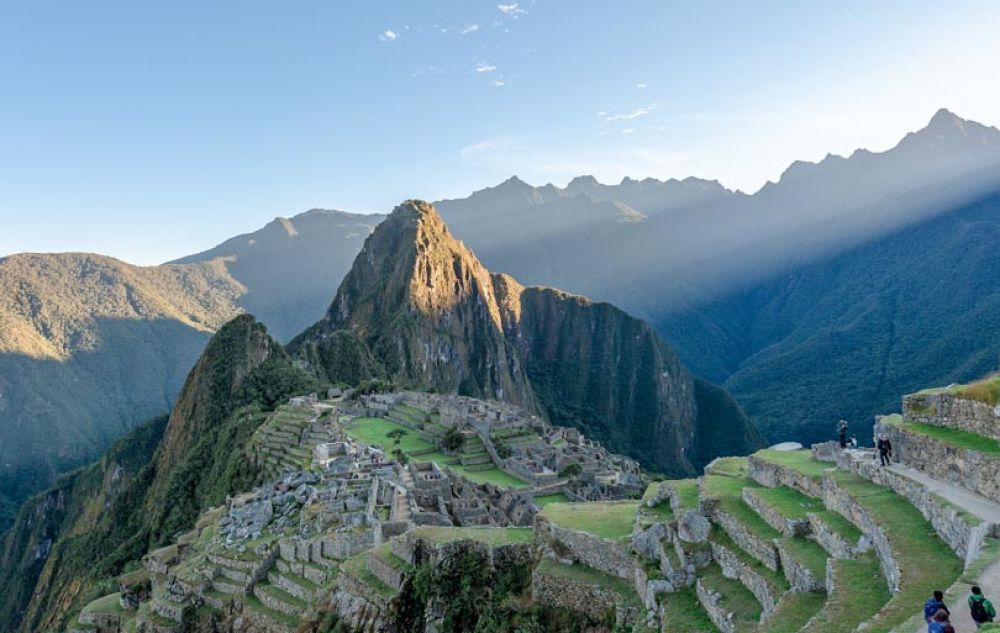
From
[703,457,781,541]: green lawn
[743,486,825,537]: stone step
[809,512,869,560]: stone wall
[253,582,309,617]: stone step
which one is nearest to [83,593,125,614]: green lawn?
[253,582,309,617]: stone step

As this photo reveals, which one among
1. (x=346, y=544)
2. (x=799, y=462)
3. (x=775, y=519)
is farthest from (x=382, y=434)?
(x=775, y=519)

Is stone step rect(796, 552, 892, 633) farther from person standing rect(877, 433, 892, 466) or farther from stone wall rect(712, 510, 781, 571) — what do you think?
person standing rect(877, 433, 892, 466)

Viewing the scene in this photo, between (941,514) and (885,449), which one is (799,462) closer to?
Answer: (885,449)

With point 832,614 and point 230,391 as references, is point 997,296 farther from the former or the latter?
point 832,614

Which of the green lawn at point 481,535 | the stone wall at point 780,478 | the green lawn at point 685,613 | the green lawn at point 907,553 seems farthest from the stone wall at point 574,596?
the green lawn at point 907,553

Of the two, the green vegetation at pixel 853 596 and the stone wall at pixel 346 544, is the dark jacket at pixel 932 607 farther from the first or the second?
the stone wall at pixel 346 544

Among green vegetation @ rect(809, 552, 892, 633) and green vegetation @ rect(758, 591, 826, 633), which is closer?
green vegetation @ rect(809, 552, 892, 633)
